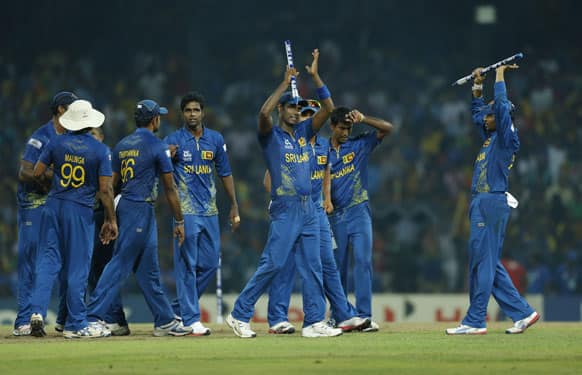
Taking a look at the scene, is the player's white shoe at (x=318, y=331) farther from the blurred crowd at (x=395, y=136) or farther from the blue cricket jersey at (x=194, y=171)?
the blurred crowd at (x=395, y=136)

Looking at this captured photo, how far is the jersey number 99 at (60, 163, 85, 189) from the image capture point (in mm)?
11352

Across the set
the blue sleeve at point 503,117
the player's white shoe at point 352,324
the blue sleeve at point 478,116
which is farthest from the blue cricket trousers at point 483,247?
the player's white shoe at point 352,324

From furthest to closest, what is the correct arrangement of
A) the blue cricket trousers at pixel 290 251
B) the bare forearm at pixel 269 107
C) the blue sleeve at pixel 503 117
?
the blue sleeve at pixel 503 117
the blue cricket trousers at pixel 290 251
the bare forearm at pixel 269 107

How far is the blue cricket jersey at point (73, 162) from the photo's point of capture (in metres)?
11.4

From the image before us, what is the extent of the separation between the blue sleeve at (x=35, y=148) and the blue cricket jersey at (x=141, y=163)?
834 millimetres

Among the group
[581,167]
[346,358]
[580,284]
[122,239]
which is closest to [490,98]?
[581,167]

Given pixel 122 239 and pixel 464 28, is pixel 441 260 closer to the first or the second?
pixel 464 28

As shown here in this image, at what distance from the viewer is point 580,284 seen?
2239cm

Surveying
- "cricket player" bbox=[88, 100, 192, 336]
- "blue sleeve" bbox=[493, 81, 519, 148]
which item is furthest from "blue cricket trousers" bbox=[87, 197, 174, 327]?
"blue sleeve" bbox=[493, 81, 519, 148]

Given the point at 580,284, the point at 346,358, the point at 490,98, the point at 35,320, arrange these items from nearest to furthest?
the point at 346,358, the point at 35,320, the point at 580,284, the point at 490,98

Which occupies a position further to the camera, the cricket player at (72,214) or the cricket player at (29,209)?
the cricket player at (29,209)

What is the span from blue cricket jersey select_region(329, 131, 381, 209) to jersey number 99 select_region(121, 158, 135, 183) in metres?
2.38

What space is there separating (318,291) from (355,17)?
16485 mm

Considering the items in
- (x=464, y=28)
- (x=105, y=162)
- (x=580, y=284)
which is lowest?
(x=580, y=284)
